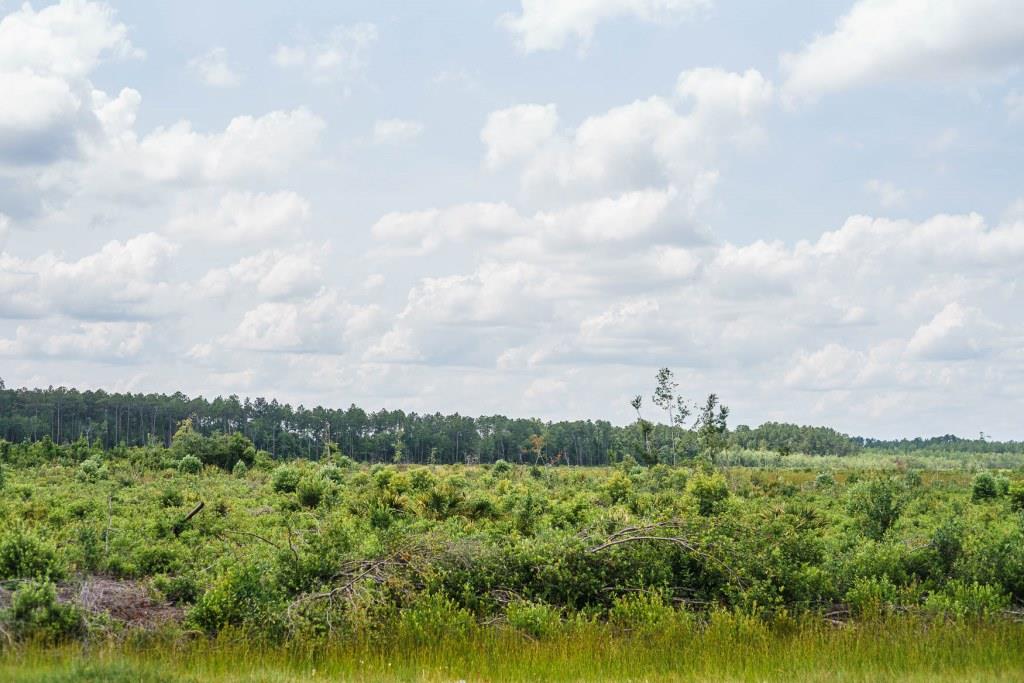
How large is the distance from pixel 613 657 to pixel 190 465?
42.5m

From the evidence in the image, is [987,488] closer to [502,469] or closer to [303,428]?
[502,469]

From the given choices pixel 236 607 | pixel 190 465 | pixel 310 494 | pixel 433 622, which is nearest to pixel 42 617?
pixel 236 607

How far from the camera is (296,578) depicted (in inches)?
497

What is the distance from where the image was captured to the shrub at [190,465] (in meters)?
46.4

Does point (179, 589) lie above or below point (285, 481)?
below

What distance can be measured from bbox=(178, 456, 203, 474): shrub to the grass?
127ft

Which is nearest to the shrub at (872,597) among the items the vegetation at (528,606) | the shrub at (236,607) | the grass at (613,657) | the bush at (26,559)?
the vegetation at (528,606)

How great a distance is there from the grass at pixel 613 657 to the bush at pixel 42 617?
0.76m

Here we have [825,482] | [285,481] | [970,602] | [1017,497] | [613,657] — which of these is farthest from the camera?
[825,482]

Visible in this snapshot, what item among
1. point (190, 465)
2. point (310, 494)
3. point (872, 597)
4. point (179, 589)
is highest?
point (872, 597)

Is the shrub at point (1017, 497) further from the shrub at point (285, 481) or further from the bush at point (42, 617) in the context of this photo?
the bush at point (42, 617)

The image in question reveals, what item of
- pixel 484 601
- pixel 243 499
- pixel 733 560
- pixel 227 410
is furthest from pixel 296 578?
pixel 227 410

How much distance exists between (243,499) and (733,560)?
21.7 m

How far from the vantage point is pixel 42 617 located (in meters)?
10.8
